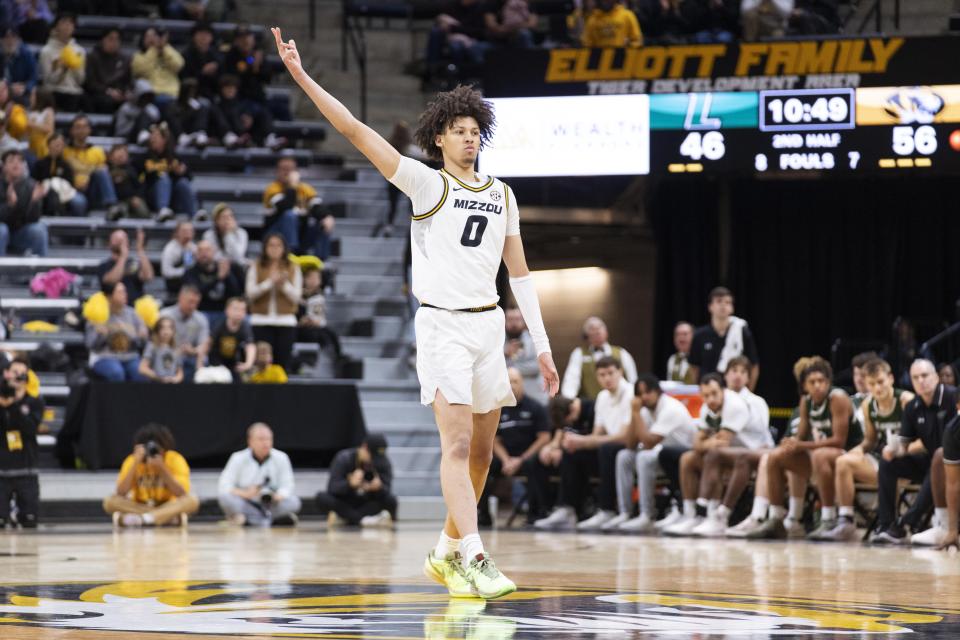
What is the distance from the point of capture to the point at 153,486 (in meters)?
11.9

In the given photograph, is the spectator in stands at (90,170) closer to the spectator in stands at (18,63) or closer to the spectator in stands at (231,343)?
the spectator in stands at (18,63)

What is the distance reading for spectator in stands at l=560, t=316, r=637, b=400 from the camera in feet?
43.5

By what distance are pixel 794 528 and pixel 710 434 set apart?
986mm

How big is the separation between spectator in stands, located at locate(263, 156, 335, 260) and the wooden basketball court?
6074 millimetres

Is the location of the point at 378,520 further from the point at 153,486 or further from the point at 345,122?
the point at 345,122

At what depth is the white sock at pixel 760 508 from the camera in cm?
1079

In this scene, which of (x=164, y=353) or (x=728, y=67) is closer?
(x=164, y=353)

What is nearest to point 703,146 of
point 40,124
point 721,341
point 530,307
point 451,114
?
point 721,341

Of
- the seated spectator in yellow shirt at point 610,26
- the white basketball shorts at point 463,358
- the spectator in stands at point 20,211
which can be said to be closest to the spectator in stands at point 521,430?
the seated spectator in yellow shirt at point 610,26

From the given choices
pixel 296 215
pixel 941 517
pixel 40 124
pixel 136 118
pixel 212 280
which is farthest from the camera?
pixel 136 118

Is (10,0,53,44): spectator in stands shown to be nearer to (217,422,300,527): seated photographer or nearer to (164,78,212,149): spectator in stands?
(164,78,212,149): spectator in stands

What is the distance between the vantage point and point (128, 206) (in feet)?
51.0

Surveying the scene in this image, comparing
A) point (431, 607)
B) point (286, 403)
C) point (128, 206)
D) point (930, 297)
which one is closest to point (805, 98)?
point (930, 297)

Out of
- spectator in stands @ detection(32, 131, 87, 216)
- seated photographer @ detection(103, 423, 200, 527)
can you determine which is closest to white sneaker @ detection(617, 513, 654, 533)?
seated photographer @ detection(103, 423, 200, 527)
